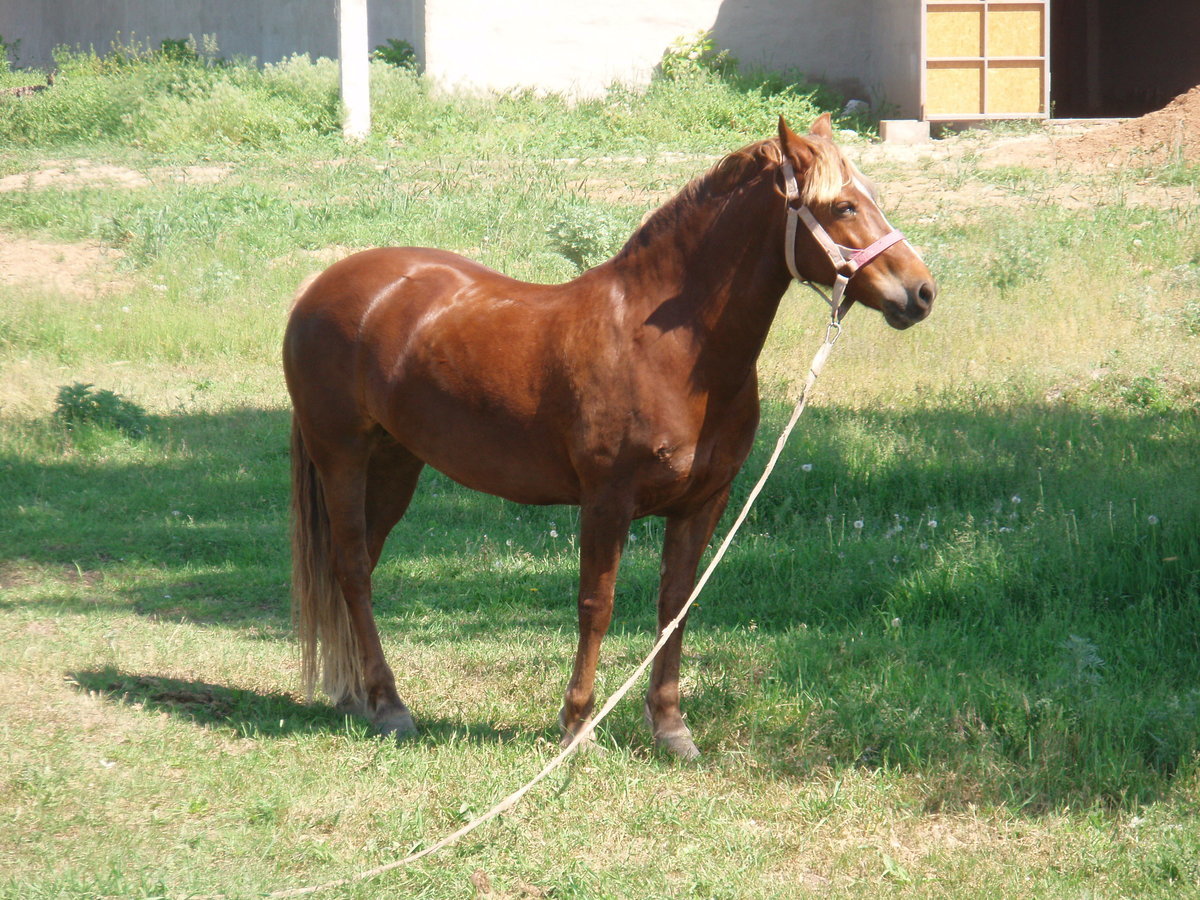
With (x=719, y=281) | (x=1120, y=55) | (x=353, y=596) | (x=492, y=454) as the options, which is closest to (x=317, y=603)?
(x=353, y=596)

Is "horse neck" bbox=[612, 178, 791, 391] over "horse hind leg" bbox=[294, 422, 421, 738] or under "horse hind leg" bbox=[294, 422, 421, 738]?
over

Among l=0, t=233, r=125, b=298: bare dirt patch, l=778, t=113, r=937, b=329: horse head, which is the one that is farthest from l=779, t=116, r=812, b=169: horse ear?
l=0, t=233, r=125, b=298: bare dirt patch

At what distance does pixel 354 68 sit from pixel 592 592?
14.7 metres

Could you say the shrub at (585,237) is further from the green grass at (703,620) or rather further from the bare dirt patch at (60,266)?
the bare dirt patch at (60,266)

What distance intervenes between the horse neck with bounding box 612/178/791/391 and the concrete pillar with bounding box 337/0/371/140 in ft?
46.2

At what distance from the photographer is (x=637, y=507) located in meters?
4.00

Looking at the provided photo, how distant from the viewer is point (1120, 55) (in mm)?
23016

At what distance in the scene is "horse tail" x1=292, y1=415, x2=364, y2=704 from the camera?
15.8 feet

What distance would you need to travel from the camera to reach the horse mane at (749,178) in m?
3.62

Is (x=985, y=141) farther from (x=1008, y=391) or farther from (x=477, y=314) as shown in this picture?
(x=477, y=314)

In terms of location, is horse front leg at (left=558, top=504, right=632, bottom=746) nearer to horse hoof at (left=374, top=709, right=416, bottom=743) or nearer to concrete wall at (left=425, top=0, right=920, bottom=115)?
horse hoof at (left=374, top=709, right=416, bottom=743)

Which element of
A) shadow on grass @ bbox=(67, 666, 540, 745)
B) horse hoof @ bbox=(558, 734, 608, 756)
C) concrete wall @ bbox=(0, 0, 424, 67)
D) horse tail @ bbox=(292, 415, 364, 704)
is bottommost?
shadow on grass @ bbox=(67, 666, 540, 745)

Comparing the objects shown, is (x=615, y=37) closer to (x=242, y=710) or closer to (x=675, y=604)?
(x=242, y=710)

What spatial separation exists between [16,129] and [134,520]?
15.3m
